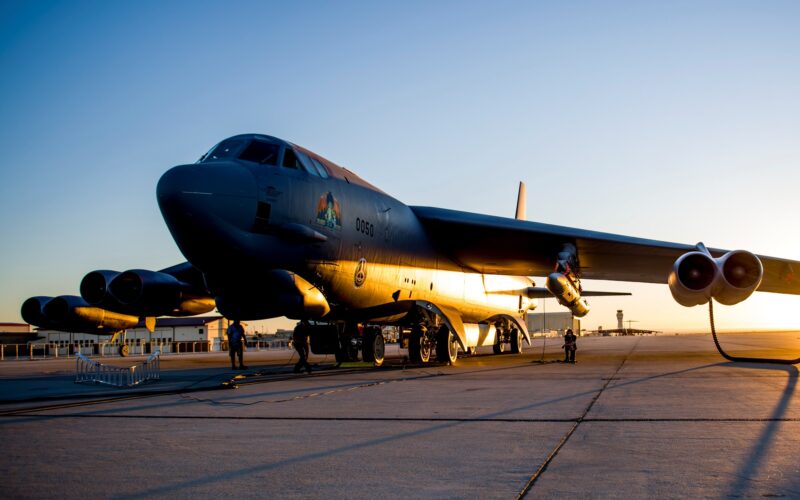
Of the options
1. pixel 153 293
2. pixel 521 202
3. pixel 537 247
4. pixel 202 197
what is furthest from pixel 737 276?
pixel 521 202

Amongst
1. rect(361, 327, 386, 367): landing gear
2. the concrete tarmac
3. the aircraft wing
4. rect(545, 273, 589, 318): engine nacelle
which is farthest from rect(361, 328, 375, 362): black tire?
the concrete tarmac

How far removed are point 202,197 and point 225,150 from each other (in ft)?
5.68

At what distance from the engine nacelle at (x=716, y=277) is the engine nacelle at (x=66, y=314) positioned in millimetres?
14396

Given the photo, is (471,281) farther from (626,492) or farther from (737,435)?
(626,492)

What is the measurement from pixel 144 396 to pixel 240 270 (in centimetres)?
270

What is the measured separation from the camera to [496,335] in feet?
73.9

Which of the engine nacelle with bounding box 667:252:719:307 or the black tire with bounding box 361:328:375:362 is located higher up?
the engine nacelle with bounding box 667:252:719:307

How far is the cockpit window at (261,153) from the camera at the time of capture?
38.5 feet

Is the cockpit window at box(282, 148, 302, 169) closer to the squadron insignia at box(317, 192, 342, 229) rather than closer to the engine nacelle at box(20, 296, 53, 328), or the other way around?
the squadron insignia at box(317, 192, 342, 229)

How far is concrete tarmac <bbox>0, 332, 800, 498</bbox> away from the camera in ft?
12.4

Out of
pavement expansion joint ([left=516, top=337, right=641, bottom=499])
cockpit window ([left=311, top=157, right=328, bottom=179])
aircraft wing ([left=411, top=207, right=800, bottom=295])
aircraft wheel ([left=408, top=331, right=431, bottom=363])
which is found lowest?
aircraft wheel ([left=408, top=331, right=431, bottom=363])

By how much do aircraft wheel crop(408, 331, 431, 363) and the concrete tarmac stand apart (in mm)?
6720

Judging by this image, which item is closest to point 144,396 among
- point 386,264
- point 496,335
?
point 386,264

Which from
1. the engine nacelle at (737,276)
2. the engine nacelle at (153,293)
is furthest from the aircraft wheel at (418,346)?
the engine nacelle at (737,276)
